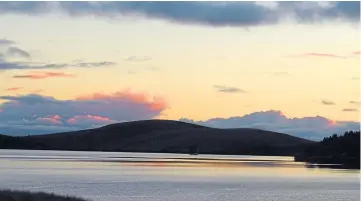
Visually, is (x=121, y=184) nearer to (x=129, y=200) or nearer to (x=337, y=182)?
(x=129, y=200)

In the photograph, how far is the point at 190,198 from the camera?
69062 millimetres

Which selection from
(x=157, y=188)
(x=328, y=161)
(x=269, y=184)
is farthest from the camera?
(x=328, y=161)

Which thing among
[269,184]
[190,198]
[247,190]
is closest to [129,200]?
[190,198]

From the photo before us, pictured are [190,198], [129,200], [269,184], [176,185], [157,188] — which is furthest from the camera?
[269,184]

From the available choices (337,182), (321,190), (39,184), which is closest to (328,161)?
(337,182)

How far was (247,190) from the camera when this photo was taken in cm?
8200

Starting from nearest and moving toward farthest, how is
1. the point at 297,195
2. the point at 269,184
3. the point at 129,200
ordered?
the point at 129,200, the point at 297,195, the point at 269,184

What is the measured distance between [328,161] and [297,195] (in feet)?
408

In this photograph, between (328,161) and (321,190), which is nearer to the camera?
(321,190)

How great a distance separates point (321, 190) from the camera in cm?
8488

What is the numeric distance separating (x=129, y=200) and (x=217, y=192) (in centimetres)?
1619

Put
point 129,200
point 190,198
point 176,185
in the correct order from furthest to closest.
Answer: point 176,185 → point 190,198 → point 129,200

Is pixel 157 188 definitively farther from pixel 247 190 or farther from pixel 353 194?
pixel 353 194

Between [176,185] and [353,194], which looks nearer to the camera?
[353,194]
